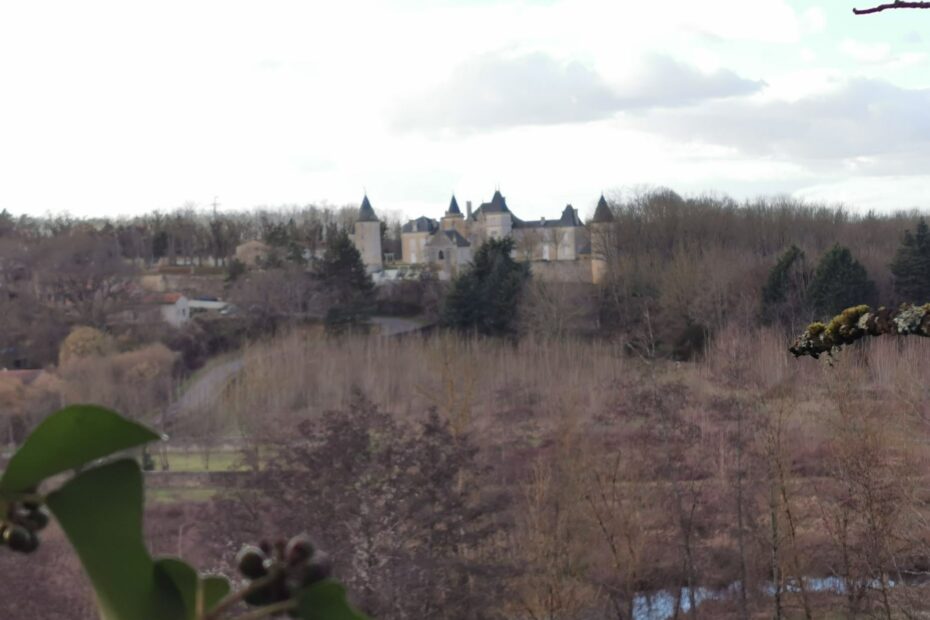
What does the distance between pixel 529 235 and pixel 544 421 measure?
78.4 feet

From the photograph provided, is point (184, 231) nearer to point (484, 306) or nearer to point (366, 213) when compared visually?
point (366, 213)

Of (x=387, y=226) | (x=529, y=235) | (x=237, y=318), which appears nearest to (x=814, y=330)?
(x=237, y=318)

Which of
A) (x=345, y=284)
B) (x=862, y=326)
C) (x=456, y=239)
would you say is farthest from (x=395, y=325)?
(x=862, y=326)

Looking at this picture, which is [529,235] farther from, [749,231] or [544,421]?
[544,421]

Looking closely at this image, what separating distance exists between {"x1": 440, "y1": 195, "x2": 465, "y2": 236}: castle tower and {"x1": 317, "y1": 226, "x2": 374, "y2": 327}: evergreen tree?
15.8 m

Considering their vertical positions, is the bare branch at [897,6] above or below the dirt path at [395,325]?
above

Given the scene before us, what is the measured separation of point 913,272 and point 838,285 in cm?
180

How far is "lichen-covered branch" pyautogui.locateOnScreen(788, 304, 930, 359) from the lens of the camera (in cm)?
248

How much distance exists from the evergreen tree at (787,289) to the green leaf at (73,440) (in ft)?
69.5

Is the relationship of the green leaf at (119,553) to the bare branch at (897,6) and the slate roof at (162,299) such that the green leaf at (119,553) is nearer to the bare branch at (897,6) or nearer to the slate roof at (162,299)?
the bare branch at (897,6)

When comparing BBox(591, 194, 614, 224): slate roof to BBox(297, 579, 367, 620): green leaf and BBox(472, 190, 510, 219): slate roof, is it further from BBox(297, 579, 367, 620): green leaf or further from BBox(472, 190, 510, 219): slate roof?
BBox(297, 579, 367, 620): green leaf

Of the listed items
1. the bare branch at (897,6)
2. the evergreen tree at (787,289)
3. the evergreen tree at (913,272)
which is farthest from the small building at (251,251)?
the bare branch at (897,6)

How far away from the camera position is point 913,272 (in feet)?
78.0

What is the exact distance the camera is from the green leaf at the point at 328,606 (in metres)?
0.54
